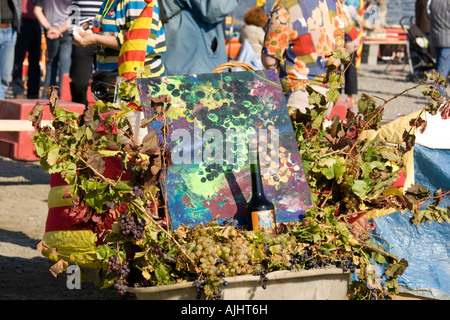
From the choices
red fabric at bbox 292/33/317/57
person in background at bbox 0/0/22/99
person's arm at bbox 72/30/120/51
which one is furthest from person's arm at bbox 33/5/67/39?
red fabric at bbox 292/33/317/57

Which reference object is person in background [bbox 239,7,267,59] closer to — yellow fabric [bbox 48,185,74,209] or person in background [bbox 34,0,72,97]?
person in background [bbox 34,0,72,97]

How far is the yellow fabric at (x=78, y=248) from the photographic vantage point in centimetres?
292

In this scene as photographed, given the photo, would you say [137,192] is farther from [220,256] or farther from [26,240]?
[26,240]

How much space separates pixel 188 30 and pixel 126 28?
2.84ft

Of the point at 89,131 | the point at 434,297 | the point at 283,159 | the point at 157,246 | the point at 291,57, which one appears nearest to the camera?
the point at 157,246

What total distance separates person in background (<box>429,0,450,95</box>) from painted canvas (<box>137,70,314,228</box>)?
696 cm

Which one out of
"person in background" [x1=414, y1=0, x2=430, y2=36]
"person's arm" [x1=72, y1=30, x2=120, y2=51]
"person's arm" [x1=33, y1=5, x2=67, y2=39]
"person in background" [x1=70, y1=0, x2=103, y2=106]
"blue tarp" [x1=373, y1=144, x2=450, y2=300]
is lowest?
"blue tarp" [x1=373, y1=144, x2=450, y2=300]

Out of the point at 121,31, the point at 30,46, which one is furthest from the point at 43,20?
the point at 121,31

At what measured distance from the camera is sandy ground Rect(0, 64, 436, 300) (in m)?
3.95

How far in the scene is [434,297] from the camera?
3.48 m
